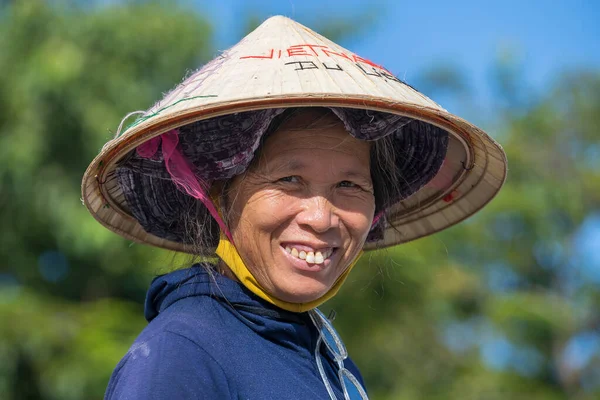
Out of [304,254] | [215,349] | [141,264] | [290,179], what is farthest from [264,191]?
[141,264]

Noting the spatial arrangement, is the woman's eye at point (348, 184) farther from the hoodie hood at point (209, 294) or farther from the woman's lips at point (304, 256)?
the hoodie hood at point (209, 294)

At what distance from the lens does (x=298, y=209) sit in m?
1.78

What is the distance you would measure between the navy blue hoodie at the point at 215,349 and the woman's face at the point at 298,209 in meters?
0.09

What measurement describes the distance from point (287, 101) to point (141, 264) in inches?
218

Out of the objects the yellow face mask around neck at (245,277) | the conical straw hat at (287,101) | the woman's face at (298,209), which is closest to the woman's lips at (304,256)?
the woman's face at (298,209)

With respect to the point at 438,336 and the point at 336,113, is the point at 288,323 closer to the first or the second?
the point at 336,113

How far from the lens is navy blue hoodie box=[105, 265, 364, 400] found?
4.89 ft

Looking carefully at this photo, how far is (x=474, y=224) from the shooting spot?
49.1 feet

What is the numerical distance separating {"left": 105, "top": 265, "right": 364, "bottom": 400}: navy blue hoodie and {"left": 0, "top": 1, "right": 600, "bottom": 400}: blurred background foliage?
0.59m

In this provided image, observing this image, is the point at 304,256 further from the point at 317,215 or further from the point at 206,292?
the point at 206,292

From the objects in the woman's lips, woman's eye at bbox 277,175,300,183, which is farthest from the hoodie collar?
woman's eye at bbox 277,175,300,183

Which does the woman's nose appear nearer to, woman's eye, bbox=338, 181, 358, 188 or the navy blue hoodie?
woman's eye, bbox=338, 181, 358, 188

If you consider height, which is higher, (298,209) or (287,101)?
(287,101)

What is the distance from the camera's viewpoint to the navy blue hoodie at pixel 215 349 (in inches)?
58.6
